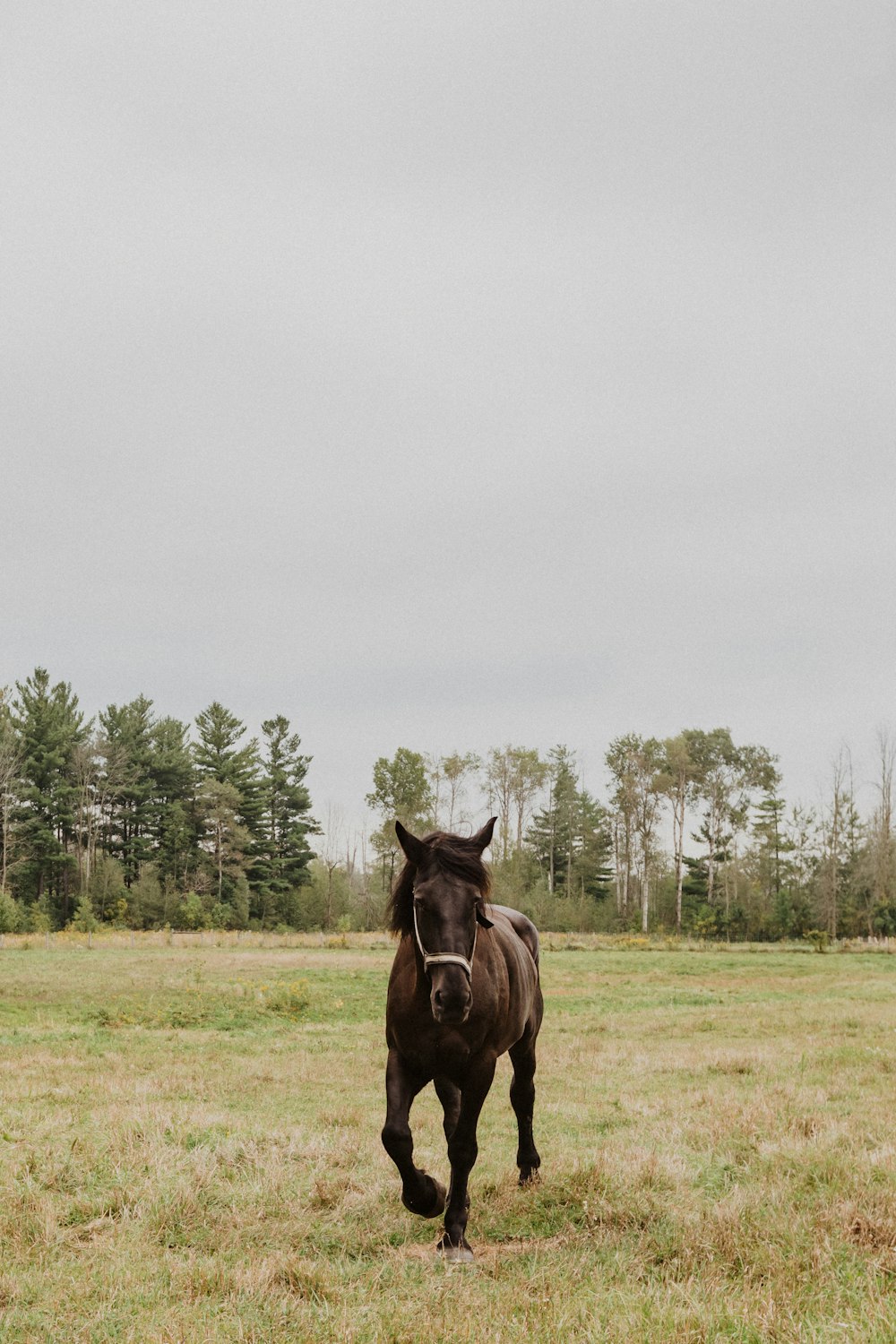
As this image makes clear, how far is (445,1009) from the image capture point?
5.64 metres

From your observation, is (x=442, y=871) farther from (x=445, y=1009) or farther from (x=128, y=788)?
(x=128, y=788)

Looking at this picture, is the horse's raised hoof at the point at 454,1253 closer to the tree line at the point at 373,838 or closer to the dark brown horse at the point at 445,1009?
the dark brown horse at the point at 445,1009

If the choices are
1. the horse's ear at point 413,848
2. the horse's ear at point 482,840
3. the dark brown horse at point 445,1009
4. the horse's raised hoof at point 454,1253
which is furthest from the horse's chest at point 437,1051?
the horse's ear at point 482,840

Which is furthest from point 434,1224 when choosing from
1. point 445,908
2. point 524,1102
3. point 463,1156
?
point 445,908

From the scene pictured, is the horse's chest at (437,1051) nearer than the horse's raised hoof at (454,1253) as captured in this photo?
No

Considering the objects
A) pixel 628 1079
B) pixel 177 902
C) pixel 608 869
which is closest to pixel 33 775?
pixel 177 902

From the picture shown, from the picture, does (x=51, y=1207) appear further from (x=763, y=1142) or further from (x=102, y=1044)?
(x=102, y=1044)

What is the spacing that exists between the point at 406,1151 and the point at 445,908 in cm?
145

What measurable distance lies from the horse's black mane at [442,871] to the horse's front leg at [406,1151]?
0.96 meters

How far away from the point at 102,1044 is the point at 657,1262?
41.6 ft

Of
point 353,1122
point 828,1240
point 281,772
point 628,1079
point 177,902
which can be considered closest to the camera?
point 828,1240

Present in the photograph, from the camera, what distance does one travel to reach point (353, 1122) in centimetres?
970

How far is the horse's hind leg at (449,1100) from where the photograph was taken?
6.45 m

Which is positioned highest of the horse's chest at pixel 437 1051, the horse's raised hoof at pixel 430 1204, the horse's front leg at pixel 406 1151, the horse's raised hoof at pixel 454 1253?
the horse's chest at pixel 437 1051
